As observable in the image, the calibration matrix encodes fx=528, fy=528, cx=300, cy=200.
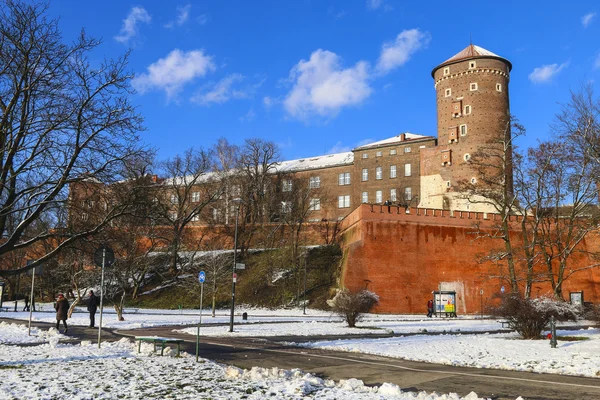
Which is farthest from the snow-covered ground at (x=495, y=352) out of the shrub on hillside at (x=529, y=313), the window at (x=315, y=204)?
the window at (x=315, y=204)

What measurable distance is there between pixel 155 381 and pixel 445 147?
5332 centimetres

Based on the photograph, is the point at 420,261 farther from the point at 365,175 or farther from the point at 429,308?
the point at 365,175

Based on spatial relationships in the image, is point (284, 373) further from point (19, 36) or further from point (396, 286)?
point (396, 286)

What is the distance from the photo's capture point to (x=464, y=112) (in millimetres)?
56656

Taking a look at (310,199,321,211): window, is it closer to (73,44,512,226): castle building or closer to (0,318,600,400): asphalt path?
(73,44,512,226): castle building

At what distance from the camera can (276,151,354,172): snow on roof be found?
234ft

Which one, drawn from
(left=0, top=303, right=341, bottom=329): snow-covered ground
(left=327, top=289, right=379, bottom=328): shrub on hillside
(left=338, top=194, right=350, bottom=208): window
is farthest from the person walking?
(left=338, top=194, right=350, bottom=208): window

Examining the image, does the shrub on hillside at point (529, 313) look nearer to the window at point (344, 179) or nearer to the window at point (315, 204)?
the window at point (315, 204)

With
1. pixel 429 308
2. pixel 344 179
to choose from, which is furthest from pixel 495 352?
pixel 344 179

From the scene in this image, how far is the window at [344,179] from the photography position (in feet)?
228

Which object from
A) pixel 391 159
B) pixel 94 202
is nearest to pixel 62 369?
pixel 94 202

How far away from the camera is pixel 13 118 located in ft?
42.4

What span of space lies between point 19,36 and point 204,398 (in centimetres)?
1011

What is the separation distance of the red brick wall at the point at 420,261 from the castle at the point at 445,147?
25.6ft
